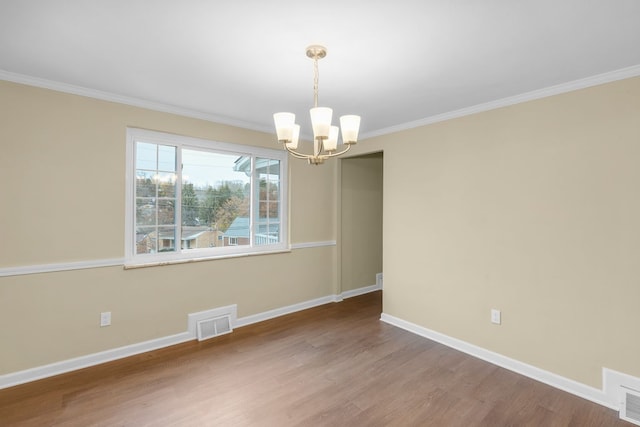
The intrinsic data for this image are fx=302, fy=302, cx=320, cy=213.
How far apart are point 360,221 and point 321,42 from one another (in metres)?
3.43

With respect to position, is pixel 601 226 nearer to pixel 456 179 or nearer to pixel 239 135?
pixel 456 179

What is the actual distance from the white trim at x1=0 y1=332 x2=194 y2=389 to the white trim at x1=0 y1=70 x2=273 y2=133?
2332 millimetres

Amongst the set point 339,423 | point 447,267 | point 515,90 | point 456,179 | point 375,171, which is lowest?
point 339,423

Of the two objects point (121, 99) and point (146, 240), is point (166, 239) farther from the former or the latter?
point (121, 99)

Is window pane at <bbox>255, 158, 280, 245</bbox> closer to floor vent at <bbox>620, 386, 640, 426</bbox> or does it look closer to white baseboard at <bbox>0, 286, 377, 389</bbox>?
white baseboard at <bbox>0, 286, 377, 389</bbox>

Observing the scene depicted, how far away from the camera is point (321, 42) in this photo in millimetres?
1894

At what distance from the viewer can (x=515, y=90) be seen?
2621 mm

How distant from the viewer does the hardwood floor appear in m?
2.09

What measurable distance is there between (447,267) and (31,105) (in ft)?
13.4

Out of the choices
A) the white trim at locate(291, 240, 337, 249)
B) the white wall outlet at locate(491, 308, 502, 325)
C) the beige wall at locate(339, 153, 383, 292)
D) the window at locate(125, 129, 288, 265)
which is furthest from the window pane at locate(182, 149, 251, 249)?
the white wall outlet at locate(491, 308, 502, 325)

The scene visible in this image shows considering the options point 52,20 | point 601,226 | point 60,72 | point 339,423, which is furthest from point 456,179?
point 60,72

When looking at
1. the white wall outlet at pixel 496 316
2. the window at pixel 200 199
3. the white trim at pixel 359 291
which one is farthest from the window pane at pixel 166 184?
the white wall outlet at pixel 496 316

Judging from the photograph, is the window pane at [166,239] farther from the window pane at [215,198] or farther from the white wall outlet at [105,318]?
the white wall outlet at [105,318]

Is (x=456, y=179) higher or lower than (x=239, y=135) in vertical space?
lower
